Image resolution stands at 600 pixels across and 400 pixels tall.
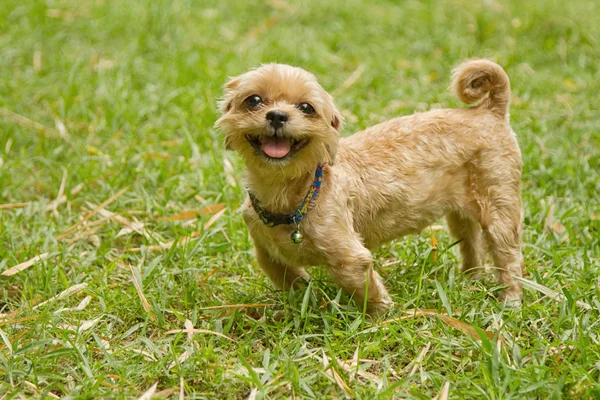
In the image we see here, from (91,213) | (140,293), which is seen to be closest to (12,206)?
(91,213)

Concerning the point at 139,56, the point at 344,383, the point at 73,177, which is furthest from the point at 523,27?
the point at 344,383

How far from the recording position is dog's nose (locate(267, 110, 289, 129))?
3516 millimetres

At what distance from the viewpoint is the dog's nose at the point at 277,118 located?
11.5 ft

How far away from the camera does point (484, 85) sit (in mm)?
4426

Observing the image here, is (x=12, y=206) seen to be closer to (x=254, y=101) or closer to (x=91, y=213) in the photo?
(x=91, y=213)

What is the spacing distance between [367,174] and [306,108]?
65cm

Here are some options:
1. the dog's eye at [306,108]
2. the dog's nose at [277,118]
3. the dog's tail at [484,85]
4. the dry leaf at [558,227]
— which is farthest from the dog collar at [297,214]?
the dry leaf at [558,227]

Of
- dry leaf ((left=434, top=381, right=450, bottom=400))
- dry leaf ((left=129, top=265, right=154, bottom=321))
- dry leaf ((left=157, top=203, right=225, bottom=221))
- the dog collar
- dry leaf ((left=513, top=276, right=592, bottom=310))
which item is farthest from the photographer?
dry leaf ((left=157, top=203, right=225, bottom=221))

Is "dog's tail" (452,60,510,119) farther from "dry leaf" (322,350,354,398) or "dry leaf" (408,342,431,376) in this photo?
"dry leaf" (322,350,354,398)

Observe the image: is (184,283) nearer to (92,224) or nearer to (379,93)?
(92,224)

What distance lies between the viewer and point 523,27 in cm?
841

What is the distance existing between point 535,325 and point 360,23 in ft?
19.0

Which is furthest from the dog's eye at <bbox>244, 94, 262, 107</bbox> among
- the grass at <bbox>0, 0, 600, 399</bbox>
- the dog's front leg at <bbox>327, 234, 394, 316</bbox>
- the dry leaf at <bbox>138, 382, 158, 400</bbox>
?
the dry leaf at <bbox>138, 382, 158, 400</bbox>

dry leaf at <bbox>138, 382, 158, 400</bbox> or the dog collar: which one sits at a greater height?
the dog collar
